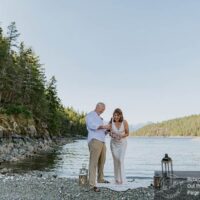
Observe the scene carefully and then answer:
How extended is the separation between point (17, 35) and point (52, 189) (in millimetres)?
55413

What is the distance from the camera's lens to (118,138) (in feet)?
34.7

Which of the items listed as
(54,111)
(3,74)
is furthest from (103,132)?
(54,111)

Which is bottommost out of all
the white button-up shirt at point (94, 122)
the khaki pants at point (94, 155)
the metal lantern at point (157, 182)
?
the metal lantern at point (157, 182)

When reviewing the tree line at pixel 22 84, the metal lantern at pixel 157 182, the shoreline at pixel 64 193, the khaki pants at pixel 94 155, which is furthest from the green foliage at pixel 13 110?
the metal lantern at pixel 157 182

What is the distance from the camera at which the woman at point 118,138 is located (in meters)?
10.5

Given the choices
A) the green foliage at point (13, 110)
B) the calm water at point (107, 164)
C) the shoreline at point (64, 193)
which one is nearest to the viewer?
the shoreline at point (64, 193)

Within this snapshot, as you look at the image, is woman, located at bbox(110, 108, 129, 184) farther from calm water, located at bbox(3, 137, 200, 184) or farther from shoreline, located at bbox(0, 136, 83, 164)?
shoreline, located at bbox(0, 136, 83, 164)

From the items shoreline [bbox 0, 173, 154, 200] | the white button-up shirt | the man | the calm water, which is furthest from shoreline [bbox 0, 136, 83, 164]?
the white button-up shirt

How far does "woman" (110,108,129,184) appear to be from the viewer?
10.5 m

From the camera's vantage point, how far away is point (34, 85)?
2704 inches

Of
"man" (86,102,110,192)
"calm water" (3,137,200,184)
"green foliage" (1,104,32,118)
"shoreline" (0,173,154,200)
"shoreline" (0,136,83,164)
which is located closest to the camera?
"shoreline" (0,173,154,200)

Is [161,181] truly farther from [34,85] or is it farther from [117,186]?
[34,85]

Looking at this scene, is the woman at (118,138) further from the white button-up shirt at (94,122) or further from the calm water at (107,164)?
the calm water at (107,164)

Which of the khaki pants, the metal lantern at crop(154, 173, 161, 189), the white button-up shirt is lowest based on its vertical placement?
the metal lantern at crop(154, 173, 161, 189)
